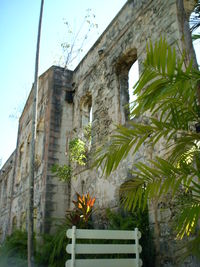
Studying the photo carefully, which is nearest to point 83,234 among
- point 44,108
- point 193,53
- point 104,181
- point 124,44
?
point 104,181

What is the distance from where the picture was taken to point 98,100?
772 cm

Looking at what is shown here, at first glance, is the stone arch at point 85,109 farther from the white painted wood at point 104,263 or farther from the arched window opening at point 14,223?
the arched window opening at point 14,223

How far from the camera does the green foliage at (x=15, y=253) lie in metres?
6.63

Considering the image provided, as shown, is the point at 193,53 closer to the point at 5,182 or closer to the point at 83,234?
the point at 83,234

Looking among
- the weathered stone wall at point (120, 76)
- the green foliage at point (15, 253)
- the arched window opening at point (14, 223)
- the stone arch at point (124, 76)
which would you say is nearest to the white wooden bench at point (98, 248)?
the weathered stone wall at point (120, 76)

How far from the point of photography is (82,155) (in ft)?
24.8

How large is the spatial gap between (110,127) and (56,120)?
10.2 feet

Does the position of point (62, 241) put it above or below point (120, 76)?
below

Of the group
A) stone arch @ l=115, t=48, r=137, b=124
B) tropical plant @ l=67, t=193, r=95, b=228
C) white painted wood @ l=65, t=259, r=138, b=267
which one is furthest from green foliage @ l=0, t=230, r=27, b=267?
stone arch @ l=115, t=48, r=137, b=124

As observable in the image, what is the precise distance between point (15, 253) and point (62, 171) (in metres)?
2.47

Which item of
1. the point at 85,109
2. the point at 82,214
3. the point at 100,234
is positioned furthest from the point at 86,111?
the point at 100,234

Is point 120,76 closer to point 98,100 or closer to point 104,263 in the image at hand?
point 98,100

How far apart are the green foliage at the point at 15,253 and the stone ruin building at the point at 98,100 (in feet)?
2.81

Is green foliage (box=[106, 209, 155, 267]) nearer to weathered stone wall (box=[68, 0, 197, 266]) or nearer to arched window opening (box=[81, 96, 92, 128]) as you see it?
weathered stone wall (box=[68, 0, 197, 266])
